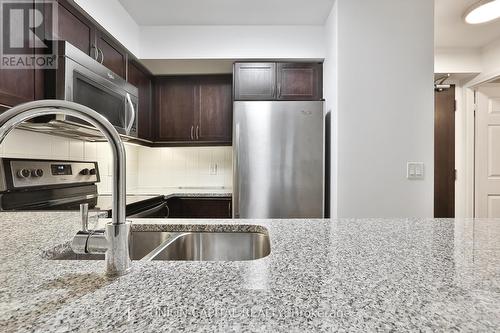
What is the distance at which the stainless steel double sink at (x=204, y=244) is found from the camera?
106cm

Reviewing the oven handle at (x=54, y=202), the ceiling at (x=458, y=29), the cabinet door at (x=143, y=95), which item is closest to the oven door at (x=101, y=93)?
the cabinet door at (x=143, y=95)

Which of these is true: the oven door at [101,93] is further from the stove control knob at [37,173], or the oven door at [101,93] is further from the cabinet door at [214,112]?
the cabinet door at [214,112]

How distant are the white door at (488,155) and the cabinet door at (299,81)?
2109 millimetres

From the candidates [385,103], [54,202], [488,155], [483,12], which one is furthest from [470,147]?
[54,202]

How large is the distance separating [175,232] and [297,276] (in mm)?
636

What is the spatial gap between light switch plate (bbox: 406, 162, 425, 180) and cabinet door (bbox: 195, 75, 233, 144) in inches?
66.1

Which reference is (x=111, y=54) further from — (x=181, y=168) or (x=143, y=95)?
(x=181, y=168)

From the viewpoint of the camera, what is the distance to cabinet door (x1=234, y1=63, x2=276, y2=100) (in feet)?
9.02

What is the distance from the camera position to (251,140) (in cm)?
247

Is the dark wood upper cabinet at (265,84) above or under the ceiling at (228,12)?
under

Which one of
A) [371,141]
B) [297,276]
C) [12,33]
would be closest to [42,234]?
[297,276]

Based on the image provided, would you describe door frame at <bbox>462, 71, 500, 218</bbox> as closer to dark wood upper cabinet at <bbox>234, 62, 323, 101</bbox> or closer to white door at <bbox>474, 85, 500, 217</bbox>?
white door at <bbox>474, 85, 500, 217</bbox>

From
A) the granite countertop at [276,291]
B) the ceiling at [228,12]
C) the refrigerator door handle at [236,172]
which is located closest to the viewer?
the granite countertop at [276,291]

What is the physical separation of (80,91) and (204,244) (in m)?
1.23
